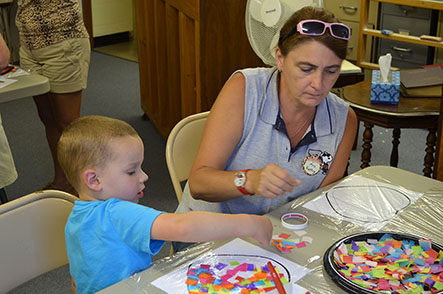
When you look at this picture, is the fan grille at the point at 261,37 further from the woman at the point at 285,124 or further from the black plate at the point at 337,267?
the black plate at the point at 337,267

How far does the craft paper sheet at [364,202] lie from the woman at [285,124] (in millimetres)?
77

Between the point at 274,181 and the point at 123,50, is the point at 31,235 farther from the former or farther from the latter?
the point at 123,50

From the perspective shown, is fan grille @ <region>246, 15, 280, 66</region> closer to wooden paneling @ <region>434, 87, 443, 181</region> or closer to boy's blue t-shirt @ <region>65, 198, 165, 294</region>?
wooden paneling @ <region>434, 87, 443, 181</region>

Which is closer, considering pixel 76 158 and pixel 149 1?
pixel 76 158

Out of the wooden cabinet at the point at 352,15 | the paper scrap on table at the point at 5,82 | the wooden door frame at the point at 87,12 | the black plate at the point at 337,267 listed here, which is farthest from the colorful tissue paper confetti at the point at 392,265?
the wooden door frame at the point at 87,12

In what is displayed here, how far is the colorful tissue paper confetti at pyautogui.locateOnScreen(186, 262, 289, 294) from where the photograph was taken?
1.16 metres

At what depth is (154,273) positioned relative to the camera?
4.00 feet

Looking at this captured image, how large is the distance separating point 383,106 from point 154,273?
1673 mm

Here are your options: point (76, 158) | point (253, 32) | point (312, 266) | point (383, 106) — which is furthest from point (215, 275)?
point (383, 106)

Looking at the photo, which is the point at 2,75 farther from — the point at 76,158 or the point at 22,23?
the point at 76,158

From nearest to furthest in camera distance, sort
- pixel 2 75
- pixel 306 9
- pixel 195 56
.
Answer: pixel 306 9 → pixel 2 75 → pixel 195 56

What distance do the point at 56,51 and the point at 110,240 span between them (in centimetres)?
183

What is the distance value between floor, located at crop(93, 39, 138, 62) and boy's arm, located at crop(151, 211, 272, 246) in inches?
193

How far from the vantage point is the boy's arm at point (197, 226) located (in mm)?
1181
